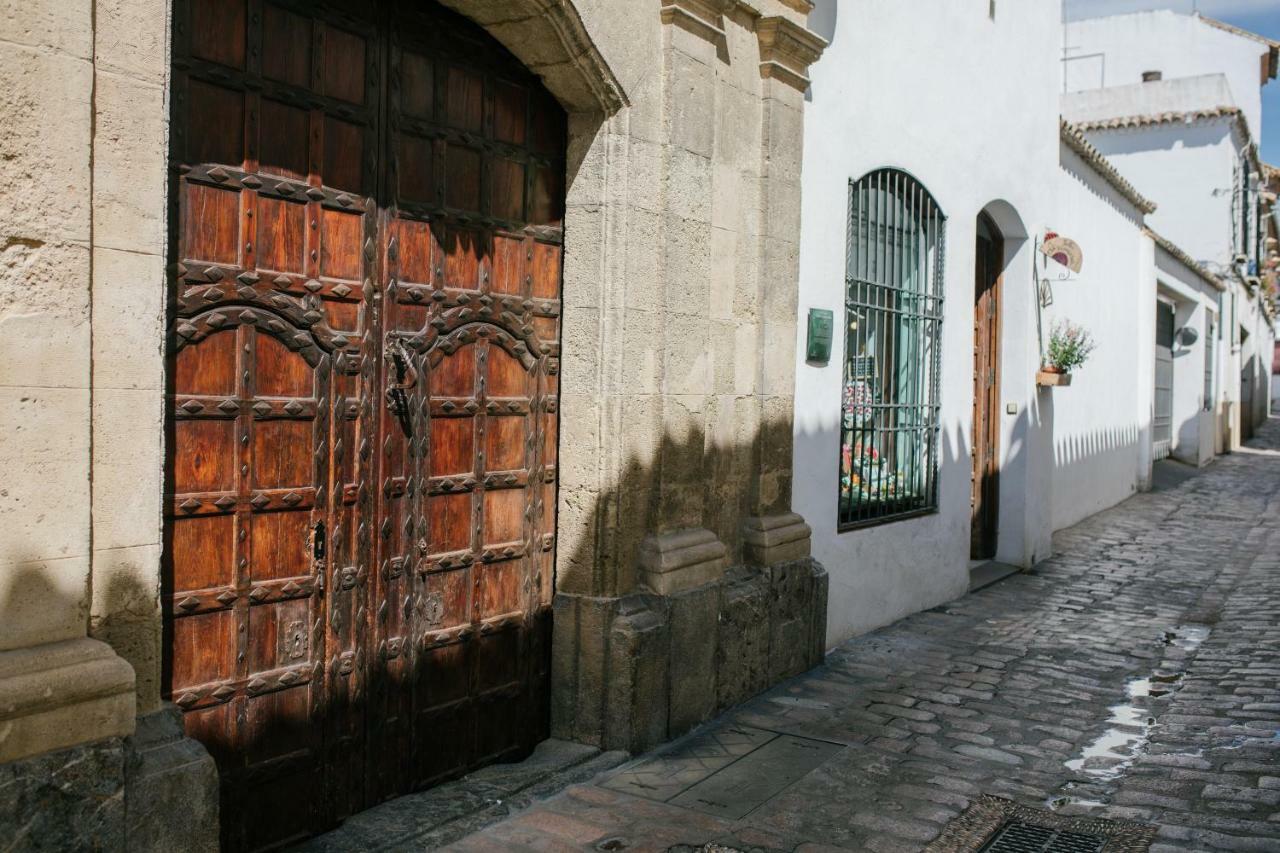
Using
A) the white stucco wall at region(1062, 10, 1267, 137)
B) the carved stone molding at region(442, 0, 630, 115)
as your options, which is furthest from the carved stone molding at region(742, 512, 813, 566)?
the white stucco wall at region(1062, 10, 1267, 137)

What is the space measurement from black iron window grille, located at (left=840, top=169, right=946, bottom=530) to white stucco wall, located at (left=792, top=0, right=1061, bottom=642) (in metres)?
0.14

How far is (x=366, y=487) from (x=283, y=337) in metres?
0.65

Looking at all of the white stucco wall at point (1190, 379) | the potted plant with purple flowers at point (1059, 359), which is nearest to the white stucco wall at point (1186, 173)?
the white stucco wall at point (1190, 379)

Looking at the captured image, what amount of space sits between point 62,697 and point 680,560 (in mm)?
2942

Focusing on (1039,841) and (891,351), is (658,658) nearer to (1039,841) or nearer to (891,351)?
(1039,841)

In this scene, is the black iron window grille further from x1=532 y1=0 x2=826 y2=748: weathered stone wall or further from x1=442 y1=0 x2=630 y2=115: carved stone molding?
x1=442 y1=0 x2=630 y2=115: carved stone molding

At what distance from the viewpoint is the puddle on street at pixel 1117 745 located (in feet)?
15.7

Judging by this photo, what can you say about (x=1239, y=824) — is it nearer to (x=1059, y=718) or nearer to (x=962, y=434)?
(x=1059, y=718)

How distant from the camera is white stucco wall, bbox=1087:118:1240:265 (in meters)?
23.6

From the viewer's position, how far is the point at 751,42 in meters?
5.88

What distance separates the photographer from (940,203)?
8.31 meters

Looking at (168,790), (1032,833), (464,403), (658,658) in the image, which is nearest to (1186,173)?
(658,658)

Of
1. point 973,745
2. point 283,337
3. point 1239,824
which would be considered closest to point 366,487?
point 283,337

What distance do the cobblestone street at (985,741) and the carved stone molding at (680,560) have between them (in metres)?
0.72
